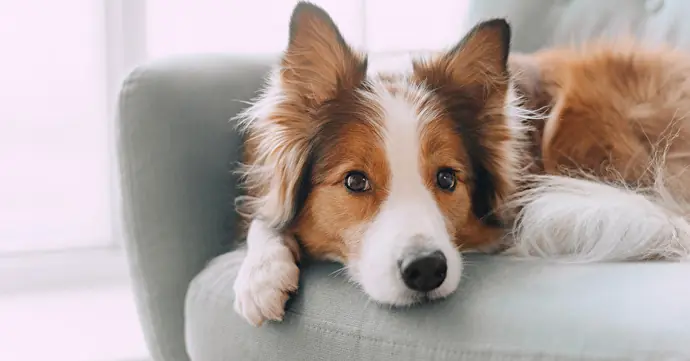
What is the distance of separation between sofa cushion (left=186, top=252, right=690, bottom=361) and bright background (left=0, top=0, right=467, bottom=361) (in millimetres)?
1434

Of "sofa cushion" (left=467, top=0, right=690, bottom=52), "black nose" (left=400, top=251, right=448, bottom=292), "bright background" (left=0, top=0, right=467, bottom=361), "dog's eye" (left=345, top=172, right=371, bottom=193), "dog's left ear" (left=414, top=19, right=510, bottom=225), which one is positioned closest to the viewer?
"black nose" (left=400, top=251, right=448, bottom=292)

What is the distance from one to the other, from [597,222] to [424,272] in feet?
1.38

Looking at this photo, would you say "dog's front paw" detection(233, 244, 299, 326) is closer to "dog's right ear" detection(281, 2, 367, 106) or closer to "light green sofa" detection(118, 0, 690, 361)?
"light green sofa" detection(118, 0, 690, 361)

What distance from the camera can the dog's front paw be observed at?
1319 mm

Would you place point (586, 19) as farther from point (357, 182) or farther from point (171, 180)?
point (171, 180)

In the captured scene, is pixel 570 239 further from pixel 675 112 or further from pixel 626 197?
pixel 675 112

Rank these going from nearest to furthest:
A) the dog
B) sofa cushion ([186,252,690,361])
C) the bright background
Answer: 1. sofa cushion ([186,252,690,361])
2. the dog
3. the bright background

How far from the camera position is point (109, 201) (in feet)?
9.44

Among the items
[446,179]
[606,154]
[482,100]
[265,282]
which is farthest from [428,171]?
[606,154]

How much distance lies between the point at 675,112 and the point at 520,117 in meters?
0.37

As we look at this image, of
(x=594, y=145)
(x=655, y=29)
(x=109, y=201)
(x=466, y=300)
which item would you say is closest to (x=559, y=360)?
(x=466, y=300)

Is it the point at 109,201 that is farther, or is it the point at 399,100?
the point at 109,201

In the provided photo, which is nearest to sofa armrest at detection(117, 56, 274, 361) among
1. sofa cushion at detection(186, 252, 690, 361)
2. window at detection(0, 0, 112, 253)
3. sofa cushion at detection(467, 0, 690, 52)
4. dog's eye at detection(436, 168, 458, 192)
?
sofa cushion at detection(186, 252, 690, 361)

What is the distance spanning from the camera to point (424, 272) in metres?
1.26
